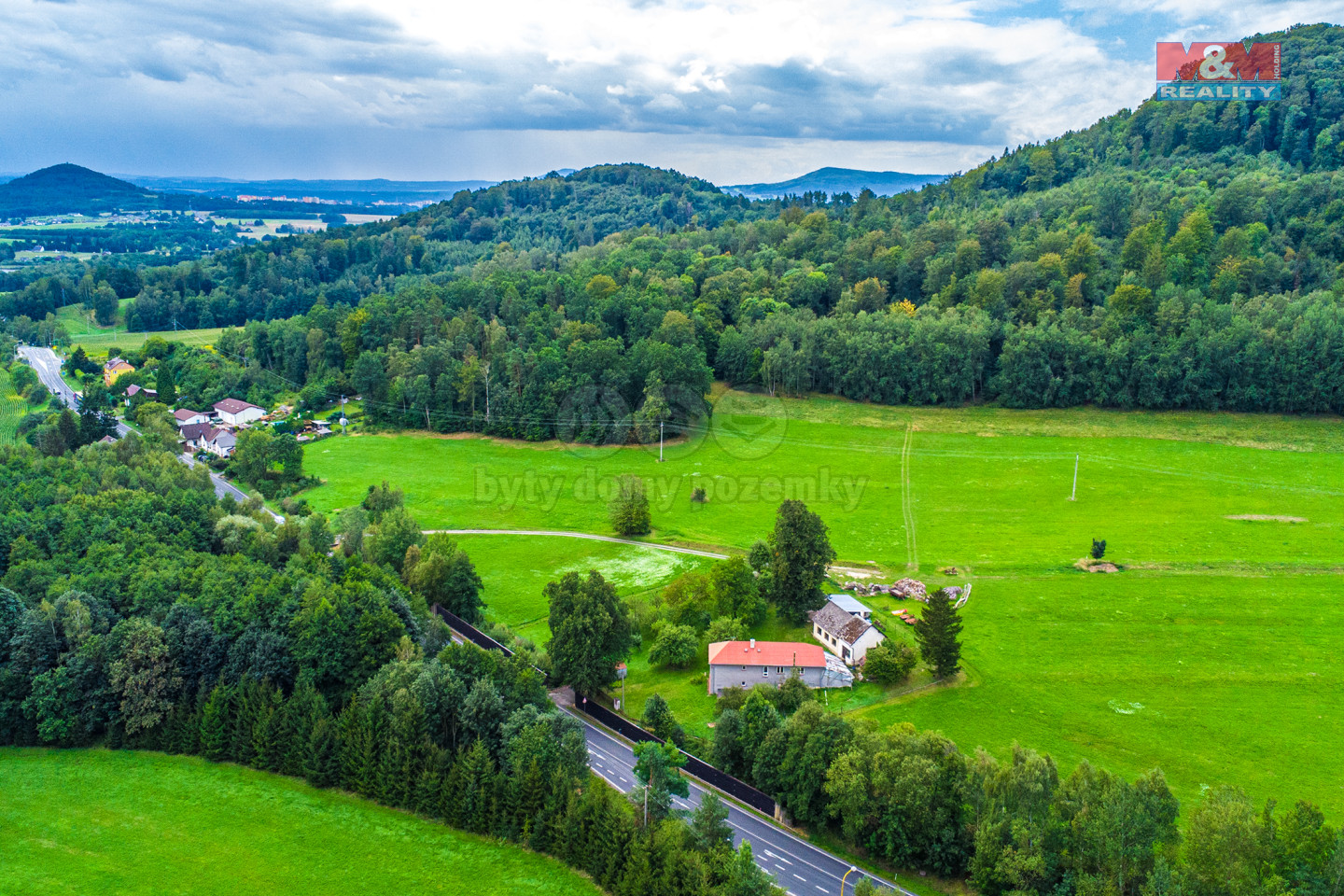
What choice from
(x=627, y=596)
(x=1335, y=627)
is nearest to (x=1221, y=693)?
(x=1335, y=627)

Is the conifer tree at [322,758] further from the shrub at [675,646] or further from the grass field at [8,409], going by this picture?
the grass field at [8,409]

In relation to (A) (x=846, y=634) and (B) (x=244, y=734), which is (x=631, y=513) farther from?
(B) (x=244, y=734)

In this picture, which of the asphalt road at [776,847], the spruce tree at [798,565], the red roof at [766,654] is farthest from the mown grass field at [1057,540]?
the spruce tree at [798,565]

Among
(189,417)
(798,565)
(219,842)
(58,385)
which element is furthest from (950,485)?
(58,385)

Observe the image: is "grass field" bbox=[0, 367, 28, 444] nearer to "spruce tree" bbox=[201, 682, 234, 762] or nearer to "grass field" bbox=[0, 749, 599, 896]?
"grass field" bbox=[0, 749, 599, 896]

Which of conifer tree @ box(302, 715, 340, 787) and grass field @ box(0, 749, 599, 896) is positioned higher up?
conifer tree @ box(302, 715, 340, 787)

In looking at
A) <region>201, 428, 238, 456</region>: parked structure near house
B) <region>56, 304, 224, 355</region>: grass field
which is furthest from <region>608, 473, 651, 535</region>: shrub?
<region>56, 304, 224, 355</region>: grass field

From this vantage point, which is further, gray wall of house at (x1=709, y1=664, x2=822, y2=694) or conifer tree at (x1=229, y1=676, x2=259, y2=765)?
gray wall of house at (x1=709, y1=664, x2=822, y2=694)
